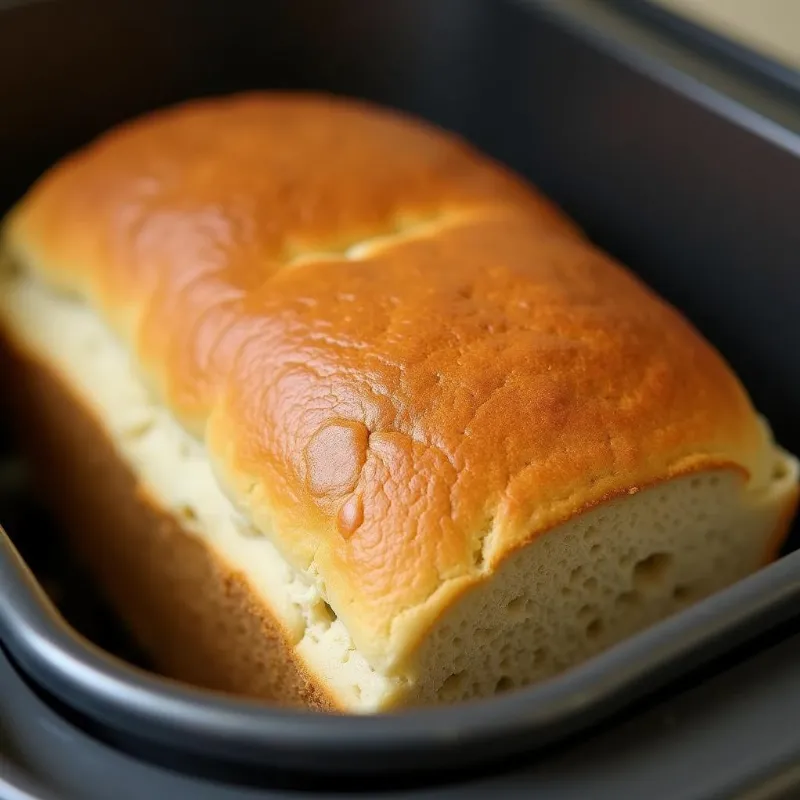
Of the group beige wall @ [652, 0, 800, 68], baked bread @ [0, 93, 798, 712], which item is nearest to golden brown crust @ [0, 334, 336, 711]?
baked bread @ [0, 93, 798, 712]

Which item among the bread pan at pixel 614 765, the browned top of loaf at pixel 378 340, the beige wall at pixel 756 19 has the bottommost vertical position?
the bread pan at pixel 614 765

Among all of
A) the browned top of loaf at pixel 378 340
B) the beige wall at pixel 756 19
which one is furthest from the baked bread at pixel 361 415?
the beige wall at pixel 756 19

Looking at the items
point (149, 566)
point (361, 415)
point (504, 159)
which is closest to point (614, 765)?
point (361, 415)

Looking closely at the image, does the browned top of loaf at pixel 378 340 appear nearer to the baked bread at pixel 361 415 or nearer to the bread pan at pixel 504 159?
the baked bread at pixel 361 415

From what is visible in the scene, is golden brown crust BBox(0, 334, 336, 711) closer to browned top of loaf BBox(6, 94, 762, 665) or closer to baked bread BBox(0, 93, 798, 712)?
baked bread BBox(0, 93, 798, 712)

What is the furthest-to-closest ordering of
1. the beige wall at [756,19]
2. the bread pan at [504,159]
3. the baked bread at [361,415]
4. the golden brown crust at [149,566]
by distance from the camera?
the beige wall at [756,19] → the golden brown crust at [149,566] → the baked bread at [361,415] → the bread pan at [504,159]

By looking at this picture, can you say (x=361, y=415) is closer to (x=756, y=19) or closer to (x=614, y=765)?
(x=614, y=765)

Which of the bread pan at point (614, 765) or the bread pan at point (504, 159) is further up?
the bread pan at point (504, 159)
